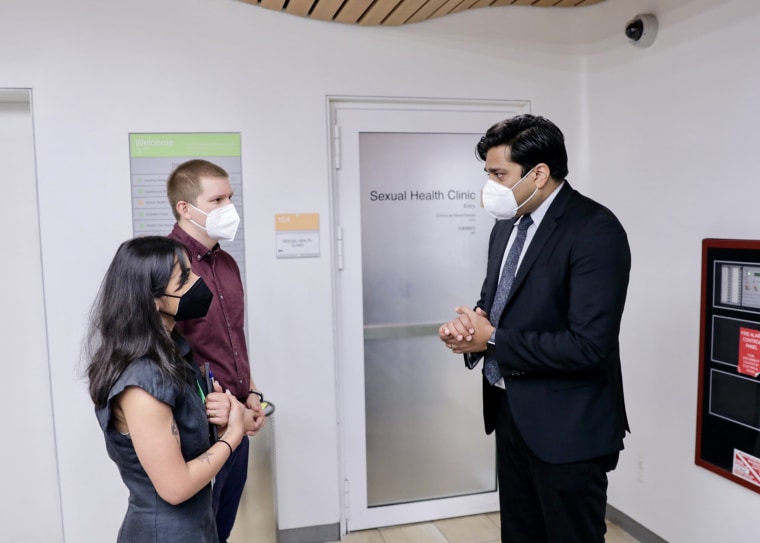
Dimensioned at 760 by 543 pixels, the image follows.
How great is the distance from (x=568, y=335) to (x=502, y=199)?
0.46m

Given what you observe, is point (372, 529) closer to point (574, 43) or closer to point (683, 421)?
point (683, 421)

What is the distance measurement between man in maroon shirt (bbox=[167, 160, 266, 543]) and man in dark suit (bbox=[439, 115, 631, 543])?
76 cm

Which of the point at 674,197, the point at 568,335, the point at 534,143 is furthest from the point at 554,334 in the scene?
the point at 674,197

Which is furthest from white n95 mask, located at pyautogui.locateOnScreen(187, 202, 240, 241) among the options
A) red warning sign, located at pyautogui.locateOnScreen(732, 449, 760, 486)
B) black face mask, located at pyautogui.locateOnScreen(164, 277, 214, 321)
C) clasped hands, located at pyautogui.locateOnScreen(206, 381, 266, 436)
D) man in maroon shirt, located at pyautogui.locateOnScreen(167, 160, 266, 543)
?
red warning sign, located at pyautogui.locateOnScreen(732, 449, 760, 486)

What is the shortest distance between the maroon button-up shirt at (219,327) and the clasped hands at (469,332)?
759mm

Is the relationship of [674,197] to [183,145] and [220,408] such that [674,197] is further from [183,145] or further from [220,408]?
[183,145]

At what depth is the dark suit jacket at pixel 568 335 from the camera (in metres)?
1.56

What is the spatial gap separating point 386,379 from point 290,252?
863mm

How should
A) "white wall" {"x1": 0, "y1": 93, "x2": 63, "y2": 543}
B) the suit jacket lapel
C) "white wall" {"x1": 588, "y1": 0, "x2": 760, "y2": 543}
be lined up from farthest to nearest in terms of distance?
1. "white wall" {"x1": 0, "y1": 93, "x2": 63, "y2": 543}
2. "white wall" {"x1": 588, "y1": 0, "x2": 760, "y2": 543}
3. the suit jacket lapel

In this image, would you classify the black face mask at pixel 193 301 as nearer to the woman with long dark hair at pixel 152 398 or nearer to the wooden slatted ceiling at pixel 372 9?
the woman with long dark hair at pixel 152 398

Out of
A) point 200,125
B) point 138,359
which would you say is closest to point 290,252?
point 200,125

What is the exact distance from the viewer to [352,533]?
9.68 feet

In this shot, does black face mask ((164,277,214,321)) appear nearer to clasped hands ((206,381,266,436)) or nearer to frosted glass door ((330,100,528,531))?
clasped hands ((206,381,266,436))

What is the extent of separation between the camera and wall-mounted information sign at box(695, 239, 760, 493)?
2092 millimetres
